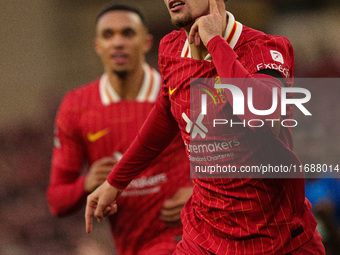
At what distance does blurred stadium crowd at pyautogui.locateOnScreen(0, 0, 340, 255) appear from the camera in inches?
228

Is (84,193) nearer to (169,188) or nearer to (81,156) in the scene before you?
(81,156)

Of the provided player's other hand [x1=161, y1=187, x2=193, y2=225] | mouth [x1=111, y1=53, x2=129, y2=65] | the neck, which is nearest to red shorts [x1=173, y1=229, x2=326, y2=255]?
player's other hand [x1=161, y1=187, x2=193, y2=225]

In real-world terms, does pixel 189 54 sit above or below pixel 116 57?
above

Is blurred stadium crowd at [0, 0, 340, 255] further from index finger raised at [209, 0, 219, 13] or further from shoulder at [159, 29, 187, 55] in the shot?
index finger raised at [209, 0, 219, 13]

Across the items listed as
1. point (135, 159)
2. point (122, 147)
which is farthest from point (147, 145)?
point (122, 147)

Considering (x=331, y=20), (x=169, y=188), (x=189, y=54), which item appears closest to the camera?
(x=189, y=54)

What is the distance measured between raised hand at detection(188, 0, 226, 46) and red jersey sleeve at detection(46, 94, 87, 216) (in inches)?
76.9

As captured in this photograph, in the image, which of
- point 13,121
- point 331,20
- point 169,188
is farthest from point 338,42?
point 169,188

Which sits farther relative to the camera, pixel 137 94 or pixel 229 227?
pixel 137 94

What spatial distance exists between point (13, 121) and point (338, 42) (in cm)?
509

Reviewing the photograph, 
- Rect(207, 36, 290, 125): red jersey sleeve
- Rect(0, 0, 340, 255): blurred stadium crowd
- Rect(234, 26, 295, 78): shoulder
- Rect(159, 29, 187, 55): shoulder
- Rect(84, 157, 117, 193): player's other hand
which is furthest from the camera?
Rect(0, 0, 340, 255): blurred stadium crowd

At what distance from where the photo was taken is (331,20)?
9383 millimetres

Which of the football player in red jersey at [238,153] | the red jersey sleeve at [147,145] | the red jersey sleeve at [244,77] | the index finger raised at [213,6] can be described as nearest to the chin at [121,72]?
the red jersey sleeve at [147,145]

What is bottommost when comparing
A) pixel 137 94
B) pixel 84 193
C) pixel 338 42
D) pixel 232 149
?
pixel 338 42
